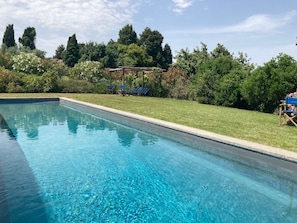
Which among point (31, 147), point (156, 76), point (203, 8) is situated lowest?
point (31, 147)

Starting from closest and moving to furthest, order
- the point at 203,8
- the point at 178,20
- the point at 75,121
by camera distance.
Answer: the point at 75,121, the point at 203,8, the point at 178,20

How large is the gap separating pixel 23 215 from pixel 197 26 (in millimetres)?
19410

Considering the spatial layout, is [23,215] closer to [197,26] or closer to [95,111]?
[95,111]

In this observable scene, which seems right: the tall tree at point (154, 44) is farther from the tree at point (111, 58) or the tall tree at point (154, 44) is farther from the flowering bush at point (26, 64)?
the flowering bush at point (26, 64)

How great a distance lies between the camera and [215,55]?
901 inches

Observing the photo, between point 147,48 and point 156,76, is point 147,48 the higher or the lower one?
the higher one

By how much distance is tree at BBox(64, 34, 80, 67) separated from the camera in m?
42.3

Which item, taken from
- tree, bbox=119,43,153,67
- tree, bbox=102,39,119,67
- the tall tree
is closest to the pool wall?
tree, bbox=102,39,119,67

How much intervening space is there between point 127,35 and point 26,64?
1205 inches

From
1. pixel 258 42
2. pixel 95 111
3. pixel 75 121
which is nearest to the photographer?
pixel 75 121

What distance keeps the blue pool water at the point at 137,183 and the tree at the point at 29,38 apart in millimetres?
45731

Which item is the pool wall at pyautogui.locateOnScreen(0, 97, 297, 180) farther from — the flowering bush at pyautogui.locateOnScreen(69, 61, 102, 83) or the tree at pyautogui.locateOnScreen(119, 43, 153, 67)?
the tree at pyautogui.locateOnScreen(119, 43, 153, 67)

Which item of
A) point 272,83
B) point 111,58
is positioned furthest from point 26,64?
point 272,83

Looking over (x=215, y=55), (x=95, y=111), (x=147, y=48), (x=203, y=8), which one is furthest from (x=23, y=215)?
(x=147, y=48)
